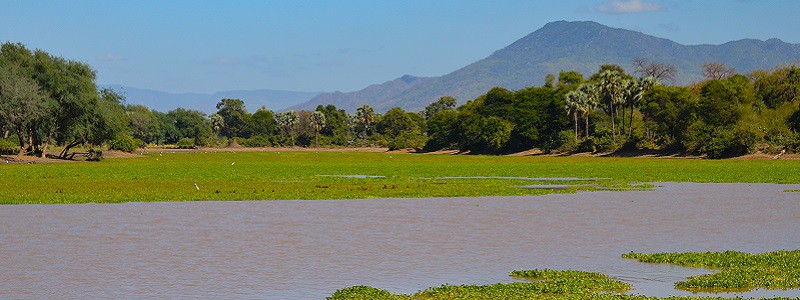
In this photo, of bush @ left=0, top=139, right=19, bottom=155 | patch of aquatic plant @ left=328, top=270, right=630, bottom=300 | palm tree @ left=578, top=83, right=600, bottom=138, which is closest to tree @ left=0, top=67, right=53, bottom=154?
bush @ left=0, top=139, right=19, bottom=155

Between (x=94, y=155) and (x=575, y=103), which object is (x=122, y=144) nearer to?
(x=94, y=155)

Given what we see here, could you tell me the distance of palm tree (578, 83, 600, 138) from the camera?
137375 millimetres

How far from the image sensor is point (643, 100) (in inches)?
5202

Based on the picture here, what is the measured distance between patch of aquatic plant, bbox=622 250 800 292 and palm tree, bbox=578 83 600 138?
118 metres

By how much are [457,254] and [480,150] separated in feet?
490

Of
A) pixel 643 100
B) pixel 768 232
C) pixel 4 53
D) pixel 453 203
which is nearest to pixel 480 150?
pixel 643 100

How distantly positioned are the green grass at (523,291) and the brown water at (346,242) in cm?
59

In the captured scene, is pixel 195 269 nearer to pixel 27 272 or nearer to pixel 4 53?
pixel 27 272

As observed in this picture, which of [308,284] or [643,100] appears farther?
[643,100]

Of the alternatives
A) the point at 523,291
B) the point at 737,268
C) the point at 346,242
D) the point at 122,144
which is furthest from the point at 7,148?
the point at 737,268

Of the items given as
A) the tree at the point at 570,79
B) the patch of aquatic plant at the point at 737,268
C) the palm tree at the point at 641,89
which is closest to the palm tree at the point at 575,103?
the palm tree at the point at 641,89

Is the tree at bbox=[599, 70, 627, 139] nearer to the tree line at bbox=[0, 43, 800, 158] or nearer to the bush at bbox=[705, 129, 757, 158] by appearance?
the tree line at bbox=[0, 43, 800, 158]

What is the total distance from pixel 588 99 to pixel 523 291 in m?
125

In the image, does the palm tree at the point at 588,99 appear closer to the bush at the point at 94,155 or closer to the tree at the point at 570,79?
the tree at the point at 570,79
